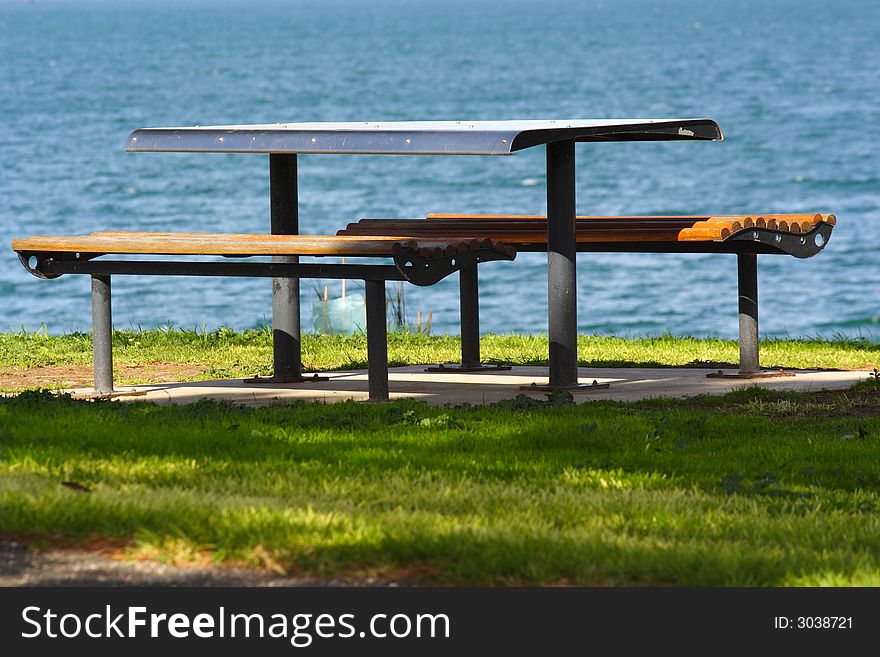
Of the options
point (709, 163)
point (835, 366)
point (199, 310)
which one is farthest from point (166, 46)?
point (835, 366)

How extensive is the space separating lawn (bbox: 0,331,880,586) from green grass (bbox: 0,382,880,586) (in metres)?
0.01

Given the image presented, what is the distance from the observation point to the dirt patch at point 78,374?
1031 cm

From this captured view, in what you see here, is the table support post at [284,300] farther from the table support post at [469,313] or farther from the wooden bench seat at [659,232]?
the table support post at [469,313]

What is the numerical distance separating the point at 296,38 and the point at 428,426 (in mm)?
131486

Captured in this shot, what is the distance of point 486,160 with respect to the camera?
60406 millimetres

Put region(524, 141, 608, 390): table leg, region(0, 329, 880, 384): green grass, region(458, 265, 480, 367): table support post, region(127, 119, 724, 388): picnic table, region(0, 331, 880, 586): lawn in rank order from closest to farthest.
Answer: region(0, 331, 880, 586): lawn < region(127, 119, 724, 388): picnic table < region(524, 141, 608, 390): table leg < region(458, 265, 480, 367): table support post < region(0, 329, 880, 384): green grass

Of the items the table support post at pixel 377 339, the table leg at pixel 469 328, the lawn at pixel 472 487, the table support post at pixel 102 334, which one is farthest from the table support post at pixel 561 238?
the table support post at pixel 102 334

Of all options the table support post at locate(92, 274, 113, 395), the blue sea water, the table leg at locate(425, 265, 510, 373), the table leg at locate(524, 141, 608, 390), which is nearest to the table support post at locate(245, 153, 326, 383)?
the table support post at locate(92, 274, 113, 395)

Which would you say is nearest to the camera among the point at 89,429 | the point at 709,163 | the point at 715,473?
the point at 715,473

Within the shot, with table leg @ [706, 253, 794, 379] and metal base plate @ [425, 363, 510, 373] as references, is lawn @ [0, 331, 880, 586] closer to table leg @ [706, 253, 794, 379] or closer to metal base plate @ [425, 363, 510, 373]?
table leg @ [706, 253, 794, 379]

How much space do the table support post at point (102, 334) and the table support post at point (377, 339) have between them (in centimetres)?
173

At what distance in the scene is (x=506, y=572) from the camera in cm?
461

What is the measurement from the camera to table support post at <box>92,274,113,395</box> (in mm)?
9281

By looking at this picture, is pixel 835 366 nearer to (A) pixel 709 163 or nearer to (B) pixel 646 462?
(B) pixel 646 462
